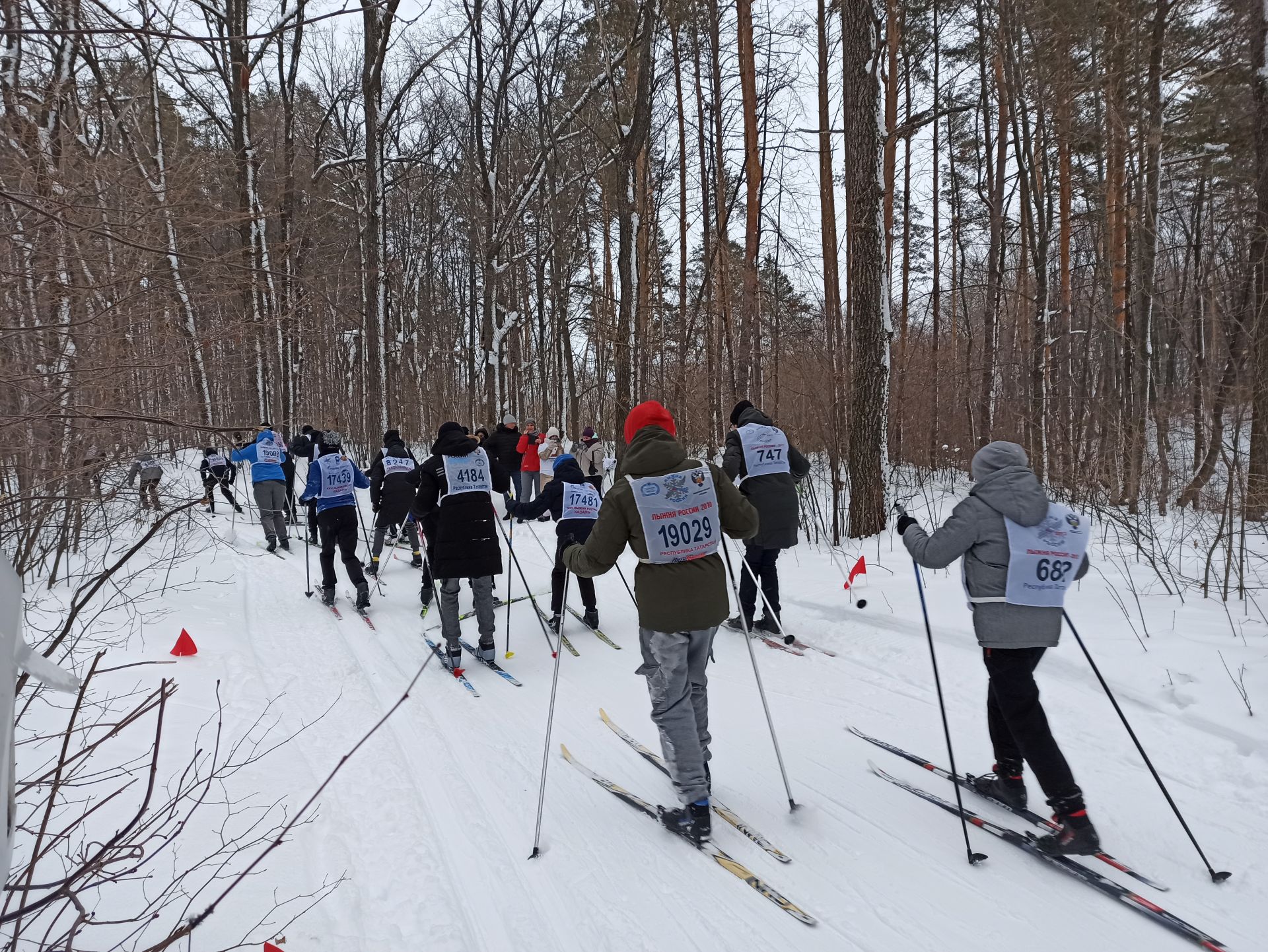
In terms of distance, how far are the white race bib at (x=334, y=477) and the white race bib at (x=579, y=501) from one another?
119 inches

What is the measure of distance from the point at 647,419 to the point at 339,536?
5.90 metres

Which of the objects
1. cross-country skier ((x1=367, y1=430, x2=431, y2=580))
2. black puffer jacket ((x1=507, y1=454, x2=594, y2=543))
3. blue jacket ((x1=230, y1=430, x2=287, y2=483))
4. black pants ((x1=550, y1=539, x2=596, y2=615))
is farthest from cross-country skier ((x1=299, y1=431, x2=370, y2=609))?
blue jacket ((x1=230, y1=430, x2=287, y2=483))

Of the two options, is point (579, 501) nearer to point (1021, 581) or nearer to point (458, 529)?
point (458, 529)

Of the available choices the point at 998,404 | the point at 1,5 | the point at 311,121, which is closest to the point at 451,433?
the point at 1,5

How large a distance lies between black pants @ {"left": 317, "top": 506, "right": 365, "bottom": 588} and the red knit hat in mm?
5546

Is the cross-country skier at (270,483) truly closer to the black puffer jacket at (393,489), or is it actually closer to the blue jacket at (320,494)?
the black puffer jacket at (393,489)

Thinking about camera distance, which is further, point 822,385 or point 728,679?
point 822,385

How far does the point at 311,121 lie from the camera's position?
2195 cm

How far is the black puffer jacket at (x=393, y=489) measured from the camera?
31.1 ft

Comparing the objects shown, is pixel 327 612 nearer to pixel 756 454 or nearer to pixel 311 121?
pixel 756 454

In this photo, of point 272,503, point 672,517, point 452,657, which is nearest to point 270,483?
point 272,503

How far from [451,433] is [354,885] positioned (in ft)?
13.4

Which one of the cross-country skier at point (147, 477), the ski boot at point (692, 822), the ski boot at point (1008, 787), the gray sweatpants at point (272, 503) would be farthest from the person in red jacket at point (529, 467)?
the ski boot at point (1008, 787)

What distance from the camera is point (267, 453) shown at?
1145 centimetres
